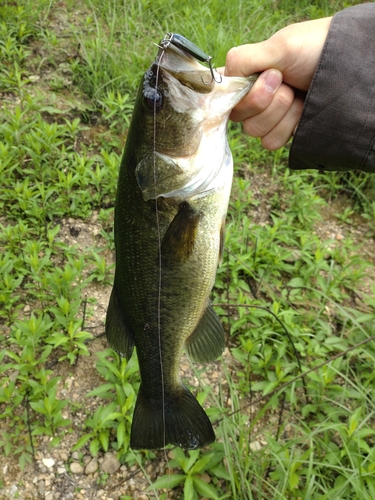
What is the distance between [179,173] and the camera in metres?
1.63

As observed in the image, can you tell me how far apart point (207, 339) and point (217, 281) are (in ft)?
4.27

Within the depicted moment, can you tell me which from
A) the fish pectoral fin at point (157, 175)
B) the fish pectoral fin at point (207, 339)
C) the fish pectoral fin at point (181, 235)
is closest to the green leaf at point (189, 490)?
the fish pectoral fin at point (207, 339)

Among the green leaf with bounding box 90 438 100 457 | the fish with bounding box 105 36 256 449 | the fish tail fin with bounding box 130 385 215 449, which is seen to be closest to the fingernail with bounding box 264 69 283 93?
the fish with bounding box 105 36 256 449

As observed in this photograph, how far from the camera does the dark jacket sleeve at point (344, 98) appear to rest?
1.71 metres

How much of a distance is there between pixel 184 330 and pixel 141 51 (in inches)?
147

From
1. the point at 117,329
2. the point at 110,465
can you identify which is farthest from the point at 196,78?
the point at 110,465

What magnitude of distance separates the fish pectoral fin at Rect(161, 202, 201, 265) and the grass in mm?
849

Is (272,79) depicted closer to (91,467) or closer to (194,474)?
(194,474)

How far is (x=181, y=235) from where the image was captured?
1613 millimetres

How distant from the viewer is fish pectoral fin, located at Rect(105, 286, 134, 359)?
182 centimetres

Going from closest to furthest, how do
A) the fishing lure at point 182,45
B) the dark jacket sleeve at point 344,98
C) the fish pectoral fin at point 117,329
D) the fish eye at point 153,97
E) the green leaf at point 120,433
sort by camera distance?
the fishing lure at point 182,45 → the fish eye at point 153,97 → the dark jacket sleeve at point 344,98 → the fish pectoral fin at point 117,329 → the green leaf at point 120,433

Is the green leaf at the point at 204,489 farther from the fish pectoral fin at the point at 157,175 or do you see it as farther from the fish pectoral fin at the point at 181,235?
the fish pectoral fin at the point at 157,175

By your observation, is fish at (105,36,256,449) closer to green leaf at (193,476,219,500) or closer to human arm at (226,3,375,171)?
human arm at (226,3,375,171)

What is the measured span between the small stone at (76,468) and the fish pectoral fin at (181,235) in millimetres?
1473
